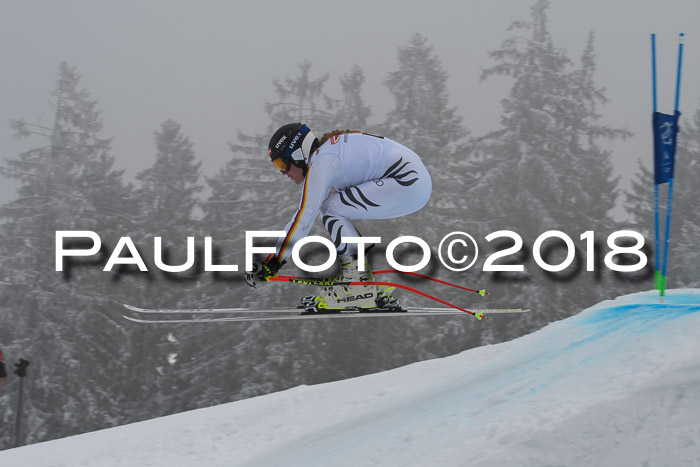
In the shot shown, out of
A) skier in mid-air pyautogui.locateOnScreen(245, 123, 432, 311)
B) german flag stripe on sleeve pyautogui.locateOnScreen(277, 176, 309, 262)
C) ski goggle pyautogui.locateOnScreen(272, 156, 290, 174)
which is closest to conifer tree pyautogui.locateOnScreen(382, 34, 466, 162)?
skier in mid-air pyautogui.locateOnScreen(245, 123, 432, 311)

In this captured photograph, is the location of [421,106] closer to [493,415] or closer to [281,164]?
[281,164]

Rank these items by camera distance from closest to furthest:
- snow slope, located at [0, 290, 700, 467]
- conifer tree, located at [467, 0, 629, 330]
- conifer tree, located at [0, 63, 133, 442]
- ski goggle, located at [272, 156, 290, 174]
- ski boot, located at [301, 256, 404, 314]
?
snow slope, located at [0, 290, 700, 467] → ski goggle, located at [272, 156, 290, 174] → ski boot, located at [301, 256, 404, 314] → conifer tree, located at [0, 63, 133, 442] → conifer tree, located at [467, 0, 629, 330]

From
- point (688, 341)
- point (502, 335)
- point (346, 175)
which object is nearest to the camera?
point (688, 341)

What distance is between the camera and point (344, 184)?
6.05m

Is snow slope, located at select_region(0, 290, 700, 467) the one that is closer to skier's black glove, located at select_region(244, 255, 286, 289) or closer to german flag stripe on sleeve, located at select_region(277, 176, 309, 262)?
skier's black glove, located at select_region(244, 255, 286, 289)

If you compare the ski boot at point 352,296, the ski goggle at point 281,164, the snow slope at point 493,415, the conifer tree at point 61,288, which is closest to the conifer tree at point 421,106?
the conifer tree at point 61,288

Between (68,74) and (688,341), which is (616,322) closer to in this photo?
(688,341)

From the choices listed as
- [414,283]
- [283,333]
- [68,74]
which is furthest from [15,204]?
[414,283]

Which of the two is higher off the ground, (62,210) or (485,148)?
(485,148)

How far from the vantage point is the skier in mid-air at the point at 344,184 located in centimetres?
573

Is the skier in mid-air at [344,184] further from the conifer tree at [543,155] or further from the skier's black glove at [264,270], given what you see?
the conifer tree at [543,155]

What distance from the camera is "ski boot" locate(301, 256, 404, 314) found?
6.50 metres

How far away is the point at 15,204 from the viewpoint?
25.7m

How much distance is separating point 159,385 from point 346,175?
2300 centimetres
